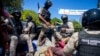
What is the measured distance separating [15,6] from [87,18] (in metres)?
48.5

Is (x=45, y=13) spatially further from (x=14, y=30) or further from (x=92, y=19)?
(x=92, y=19)

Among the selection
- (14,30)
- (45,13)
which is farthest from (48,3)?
(14,30)

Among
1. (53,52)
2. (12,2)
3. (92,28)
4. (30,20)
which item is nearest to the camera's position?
(92,28)

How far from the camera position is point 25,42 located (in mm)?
8750

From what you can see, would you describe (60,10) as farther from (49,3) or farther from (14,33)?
(14,33)

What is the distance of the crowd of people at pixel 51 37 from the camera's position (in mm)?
5180

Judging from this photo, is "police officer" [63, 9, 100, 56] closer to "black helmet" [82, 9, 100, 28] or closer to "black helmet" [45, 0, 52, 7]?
"black helmet" [82, 9, 100, 28]

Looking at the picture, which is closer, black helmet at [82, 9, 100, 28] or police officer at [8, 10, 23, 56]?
black helmet at [82, 9, 100, 28]

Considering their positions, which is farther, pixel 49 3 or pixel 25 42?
pixel 49 3

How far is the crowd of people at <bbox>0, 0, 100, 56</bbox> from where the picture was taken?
5180 mm

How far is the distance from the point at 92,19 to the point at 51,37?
5520 millimetres

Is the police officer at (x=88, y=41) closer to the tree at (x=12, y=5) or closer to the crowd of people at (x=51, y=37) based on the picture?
the crowd of people at (x=51, y=37)

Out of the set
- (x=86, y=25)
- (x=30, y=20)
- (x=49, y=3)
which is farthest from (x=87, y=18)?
(x=30, y=20)

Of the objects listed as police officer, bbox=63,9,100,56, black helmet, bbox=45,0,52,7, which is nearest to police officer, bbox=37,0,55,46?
black helmet, bbox=45,0,52,7
